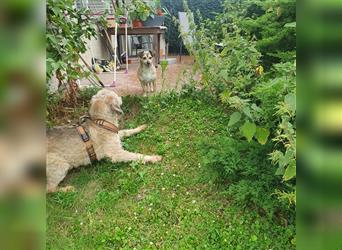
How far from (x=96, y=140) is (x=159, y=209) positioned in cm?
118

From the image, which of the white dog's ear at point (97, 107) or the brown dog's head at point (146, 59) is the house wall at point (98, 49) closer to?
the brown dog's head at point (146, 59)

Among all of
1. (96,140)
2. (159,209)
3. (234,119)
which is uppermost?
(234,119)

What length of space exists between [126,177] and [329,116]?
2.86 metres

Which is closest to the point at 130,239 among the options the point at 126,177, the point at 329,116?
the point at 126,177

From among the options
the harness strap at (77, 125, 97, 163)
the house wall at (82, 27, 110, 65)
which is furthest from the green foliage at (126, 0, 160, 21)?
the house wall at (82, 27, 110, 65)

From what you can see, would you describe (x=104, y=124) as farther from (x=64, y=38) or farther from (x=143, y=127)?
(x=64, y=38)

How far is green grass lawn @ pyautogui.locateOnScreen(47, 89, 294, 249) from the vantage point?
2.42 metres

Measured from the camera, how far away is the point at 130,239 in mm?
2461

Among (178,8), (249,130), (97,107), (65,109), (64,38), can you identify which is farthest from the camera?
(178,8)

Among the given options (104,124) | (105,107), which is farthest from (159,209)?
(105,107)

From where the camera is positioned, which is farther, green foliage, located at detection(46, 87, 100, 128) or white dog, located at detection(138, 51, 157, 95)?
white dog, located at detection(138, 51, 157, 95)

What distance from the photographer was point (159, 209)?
2.78 m

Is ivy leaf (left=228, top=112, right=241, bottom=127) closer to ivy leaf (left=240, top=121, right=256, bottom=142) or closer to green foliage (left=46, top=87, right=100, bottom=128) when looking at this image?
ivy leaf (left=240, top=121, right=256, bottom=142)

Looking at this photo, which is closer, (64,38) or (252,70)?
(64,38)
